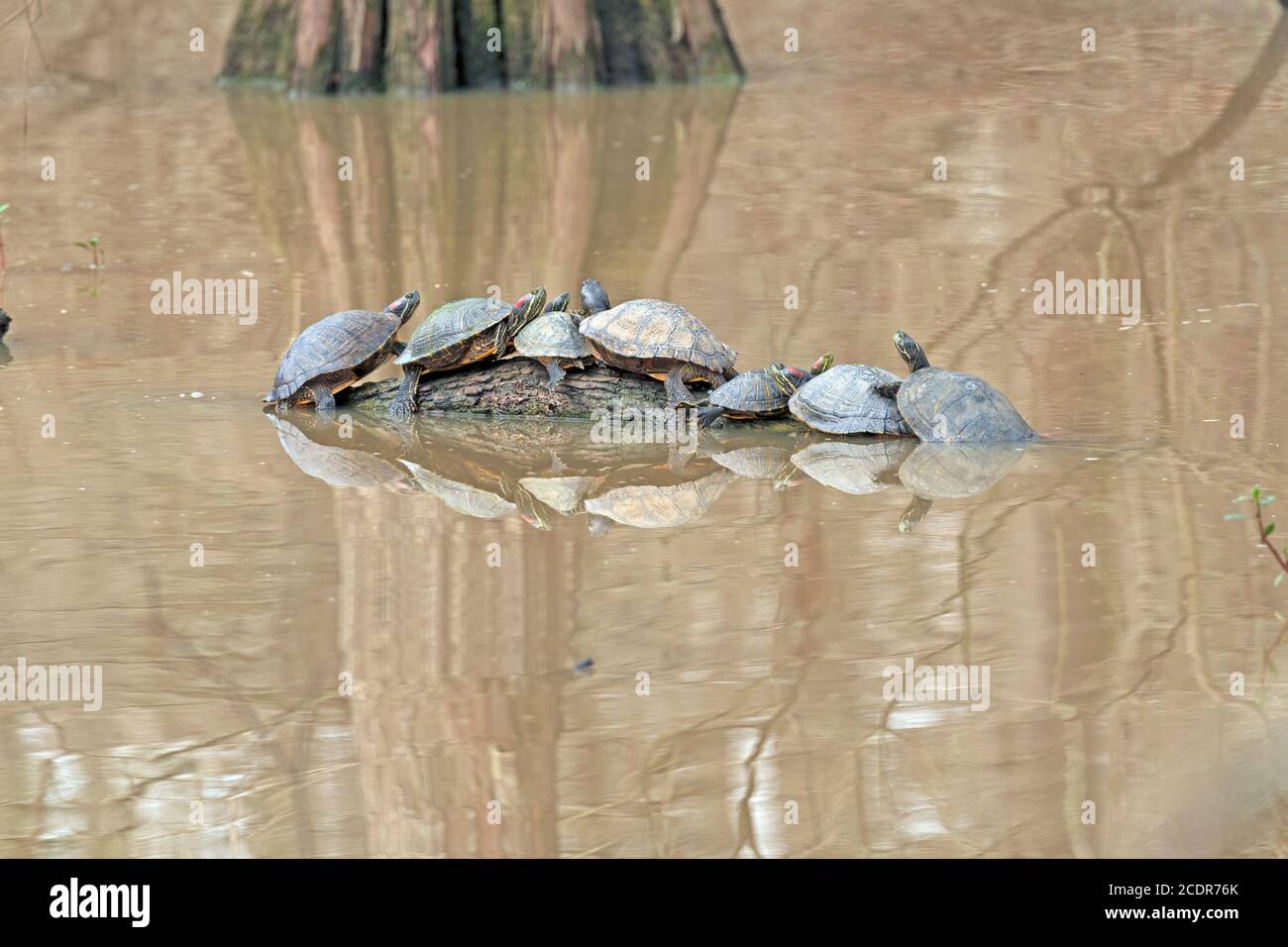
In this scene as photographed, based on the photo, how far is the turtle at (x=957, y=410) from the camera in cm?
793

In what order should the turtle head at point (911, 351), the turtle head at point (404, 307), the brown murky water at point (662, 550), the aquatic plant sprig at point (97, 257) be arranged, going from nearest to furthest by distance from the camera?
the brown murky water at point (662, 550) < the turtle head at point (911, 351) < the turtle head at point (404, 307) < the aquatic plant sprig at point (97, 257)

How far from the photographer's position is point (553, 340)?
8.57 metres

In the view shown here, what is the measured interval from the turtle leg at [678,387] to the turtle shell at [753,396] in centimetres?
16

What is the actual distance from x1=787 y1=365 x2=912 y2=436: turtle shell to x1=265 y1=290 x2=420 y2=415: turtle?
2170mm

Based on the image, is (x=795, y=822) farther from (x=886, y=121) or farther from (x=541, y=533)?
(x=886, y=121)

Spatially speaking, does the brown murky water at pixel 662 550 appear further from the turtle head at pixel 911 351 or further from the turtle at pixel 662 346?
the turtle head at pixel 911 351

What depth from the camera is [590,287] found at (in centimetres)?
903

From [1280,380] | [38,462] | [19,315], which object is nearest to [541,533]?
[38,462]

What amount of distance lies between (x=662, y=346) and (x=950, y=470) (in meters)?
1.55

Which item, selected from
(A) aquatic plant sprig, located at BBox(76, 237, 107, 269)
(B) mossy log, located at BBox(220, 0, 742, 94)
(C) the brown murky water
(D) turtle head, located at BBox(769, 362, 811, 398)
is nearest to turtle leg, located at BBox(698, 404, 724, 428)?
(C) the brown murky water

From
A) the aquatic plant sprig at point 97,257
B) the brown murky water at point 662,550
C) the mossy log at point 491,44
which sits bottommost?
the brown murky water at point 662,550

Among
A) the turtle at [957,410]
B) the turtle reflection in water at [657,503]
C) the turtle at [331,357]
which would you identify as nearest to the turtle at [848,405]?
the turtle at [957,410]

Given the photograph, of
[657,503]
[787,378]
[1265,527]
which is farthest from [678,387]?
[1265,527]

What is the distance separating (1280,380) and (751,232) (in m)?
4.70
